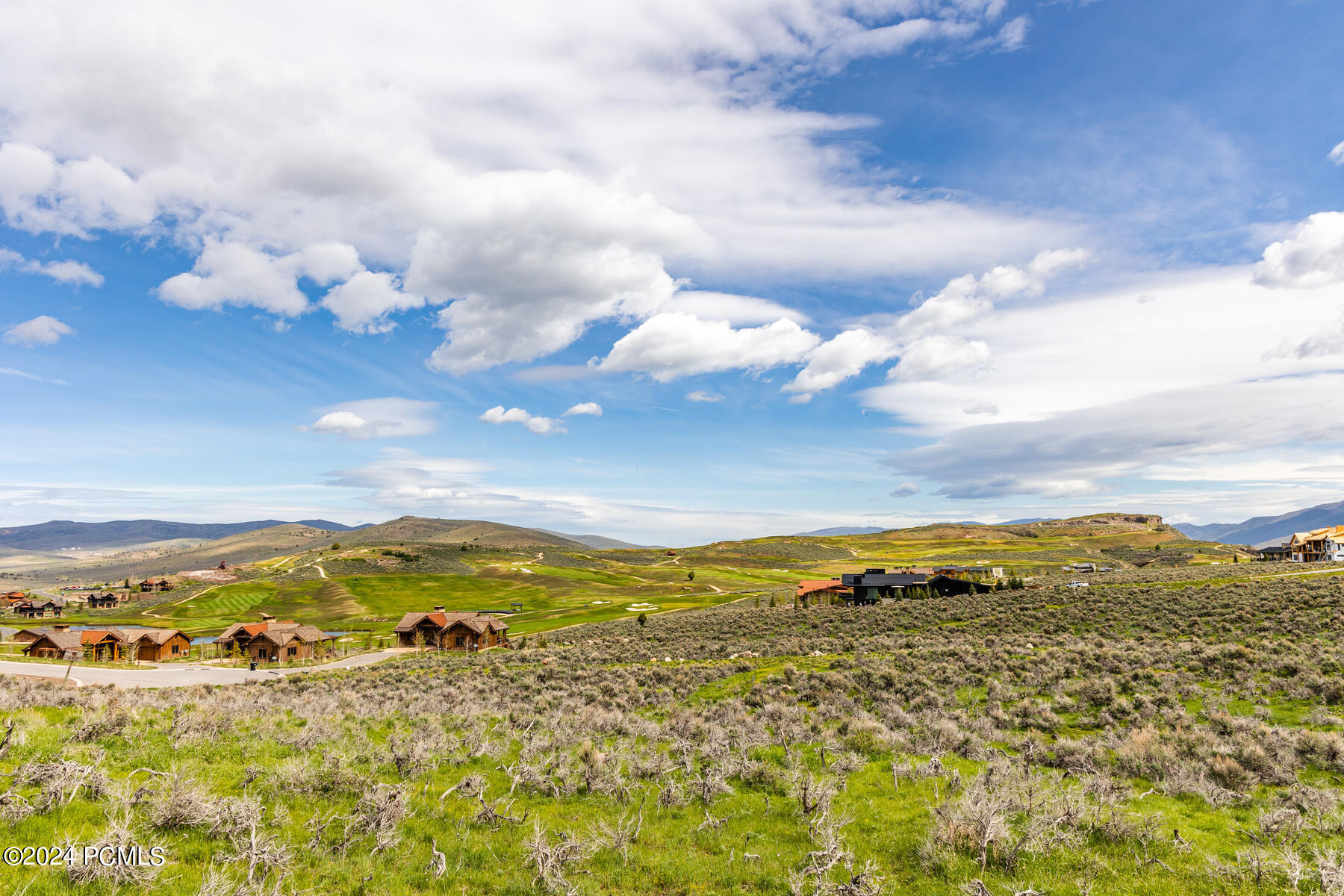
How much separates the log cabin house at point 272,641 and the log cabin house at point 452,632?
33.4 feet

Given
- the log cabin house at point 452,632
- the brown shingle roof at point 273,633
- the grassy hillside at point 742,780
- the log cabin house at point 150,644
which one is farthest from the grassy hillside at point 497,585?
the grassy hillside at point 742,780

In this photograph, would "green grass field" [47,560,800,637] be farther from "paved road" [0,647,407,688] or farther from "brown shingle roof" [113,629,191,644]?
"paved road" [0,647,407,688]

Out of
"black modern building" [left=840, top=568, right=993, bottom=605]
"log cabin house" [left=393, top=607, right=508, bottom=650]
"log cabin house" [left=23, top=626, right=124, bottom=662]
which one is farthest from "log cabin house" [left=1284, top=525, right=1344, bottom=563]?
"log cabin house" [left=23, top=626, right=124, bottom=662]

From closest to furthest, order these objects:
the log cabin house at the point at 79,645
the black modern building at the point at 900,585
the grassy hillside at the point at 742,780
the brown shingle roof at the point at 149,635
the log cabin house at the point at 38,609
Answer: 1. the grassy hillside at the point at 742,780
2. the log cabin house at the point at 79,645
3. the brown shingle roof at the point at 149,635
4. the black modern building at the point at 900,585
5. the log cabin house at the point at 38,609

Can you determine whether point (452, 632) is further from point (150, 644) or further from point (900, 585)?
point (900, 585)

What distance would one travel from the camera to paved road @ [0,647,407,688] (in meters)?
44.0

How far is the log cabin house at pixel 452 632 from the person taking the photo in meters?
75.2

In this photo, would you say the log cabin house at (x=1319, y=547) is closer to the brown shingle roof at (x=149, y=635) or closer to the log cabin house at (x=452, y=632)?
the log cabin house at (x=452, y=632)

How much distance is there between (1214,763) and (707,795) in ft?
39.0

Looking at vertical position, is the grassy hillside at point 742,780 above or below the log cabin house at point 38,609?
above

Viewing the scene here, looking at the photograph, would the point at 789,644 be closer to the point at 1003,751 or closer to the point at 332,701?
the point at 1003,751

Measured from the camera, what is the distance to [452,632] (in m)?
75.9

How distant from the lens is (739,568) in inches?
6988

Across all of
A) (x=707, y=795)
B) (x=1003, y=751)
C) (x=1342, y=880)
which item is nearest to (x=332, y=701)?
(x=707, y=795)
